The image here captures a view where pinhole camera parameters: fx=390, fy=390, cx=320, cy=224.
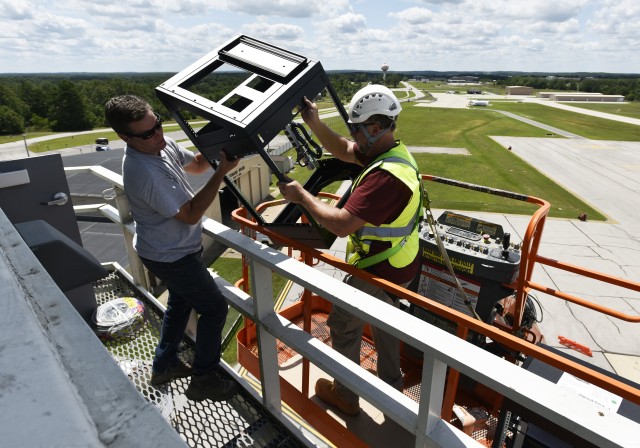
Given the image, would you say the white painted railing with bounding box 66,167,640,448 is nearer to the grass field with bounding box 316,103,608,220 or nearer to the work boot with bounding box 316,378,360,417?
the work boot with bounding box 316,378,360,417

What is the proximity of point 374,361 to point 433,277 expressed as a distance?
44.4 inches

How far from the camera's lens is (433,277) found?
13.8 ft

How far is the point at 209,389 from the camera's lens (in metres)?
2.56

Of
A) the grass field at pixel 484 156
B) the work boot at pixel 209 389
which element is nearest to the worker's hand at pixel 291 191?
the work boot at pixel 209 389

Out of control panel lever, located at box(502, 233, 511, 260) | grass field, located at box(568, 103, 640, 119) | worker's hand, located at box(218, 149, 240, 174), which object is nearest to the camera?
worker's hand, located at box(218, 149, 240, 174)

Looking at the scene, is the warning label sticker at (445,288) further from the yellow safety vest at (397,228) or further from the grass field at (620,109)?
the grass field at (620,109)

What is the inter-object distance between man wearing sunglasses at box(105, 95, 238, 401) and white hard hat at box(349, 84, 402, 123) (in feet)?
3.11

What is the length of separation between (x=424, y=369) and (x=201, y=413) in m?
1.74

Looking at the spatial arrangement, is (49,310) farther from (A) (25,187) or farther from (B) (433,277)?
(B) (433,277)

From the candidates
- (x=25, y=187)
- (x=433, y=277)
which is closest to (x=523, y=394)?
(x=433, y=277)

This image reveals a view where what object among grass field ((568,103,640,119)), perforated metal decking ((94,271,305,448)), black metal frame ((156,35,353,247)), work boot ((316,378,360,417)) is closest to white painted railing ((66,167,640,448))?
perforated metal decking ((94,271,305,448))

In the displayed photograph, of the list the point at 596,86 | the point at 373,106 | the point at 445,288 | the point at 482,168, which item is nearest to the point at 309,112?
the point at 373,106

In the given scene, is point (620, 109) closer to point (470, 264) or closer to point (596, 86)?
point (596, 86)

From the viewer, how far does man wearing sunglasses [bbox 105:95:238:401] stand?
2312 millimetres
